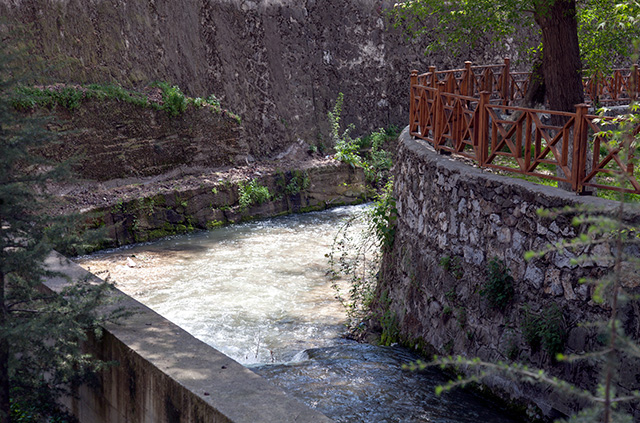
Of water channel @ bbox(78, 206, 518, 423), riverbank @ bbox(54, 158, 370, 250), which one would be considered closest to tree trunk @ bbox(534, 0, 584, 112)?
water channel @ bbox(78, 206, 518, 423)

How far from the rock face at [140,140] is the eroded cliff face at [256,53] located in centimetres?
81

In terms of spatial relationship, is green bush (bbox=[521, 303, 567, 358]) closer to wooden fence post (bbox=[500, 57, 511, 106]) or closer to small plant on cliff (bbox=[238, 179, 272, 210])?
wooden fence post (bbox=[500, 57, 511, 106])

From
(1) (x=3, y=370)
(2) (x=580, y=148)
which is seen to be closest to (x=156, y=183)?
(1) (x=3, y=370)

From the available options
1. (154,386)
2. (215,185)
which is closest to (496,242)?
(154,386)

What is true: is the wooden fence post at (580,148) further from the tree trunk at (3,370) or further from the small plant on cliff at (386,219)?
the tree trunk at (3,370)

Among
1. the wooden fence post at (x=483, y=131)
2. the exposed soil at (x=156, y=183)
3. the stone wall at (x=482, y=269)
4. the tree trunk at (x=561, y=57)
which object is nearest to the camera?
the stone wall at (x=482, y=269)

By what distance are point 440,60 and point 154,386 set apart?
17147 millimetres

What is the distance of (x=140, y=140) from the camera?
13.9m

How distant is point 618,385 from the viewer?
→ 4512 mm

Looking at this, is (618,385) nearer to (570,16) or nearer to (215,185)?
(570,16)

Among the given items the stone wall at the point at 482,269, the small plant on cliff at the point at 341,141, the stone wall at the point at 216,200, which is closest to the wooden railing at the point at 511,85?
the stone wall at the point at 482,269

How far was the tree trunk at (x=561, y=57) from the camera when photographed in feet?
28.0

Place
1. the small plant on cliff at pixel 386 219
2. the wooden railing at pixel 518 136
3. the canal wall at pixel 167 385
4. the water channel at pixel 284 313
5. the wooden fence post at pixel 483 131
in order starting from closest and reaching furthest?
the canal wall at pixel 167 385
the wooden railing at pixel 518 136
the water channel at pixel 284 313
the wooden fence post at pixel 483 131
the small plant on cliff at pixel 386 219

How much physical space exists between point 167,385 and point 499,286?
313 centimetres
